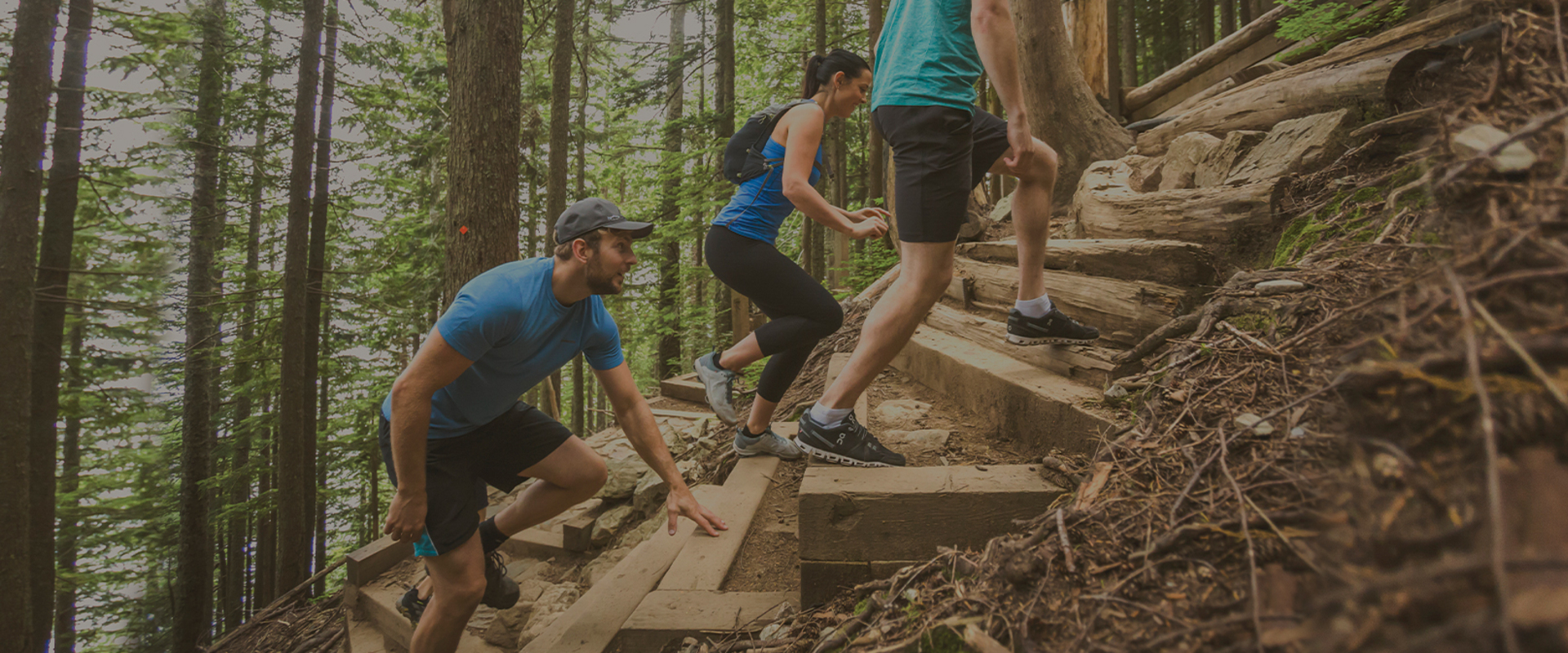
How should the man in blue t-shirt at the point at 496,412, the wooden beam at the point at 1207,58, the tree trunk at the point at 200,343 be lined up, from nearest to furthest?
the man in blue t-shirt at the point at 496,412 → the wooden beam at the point at 1207,58 → the tree trunk at the point at 200,343

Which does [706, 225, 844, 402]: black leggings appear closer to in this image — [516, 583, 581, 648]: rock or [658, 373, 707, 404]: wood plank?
[516, 583, 581, 648]: rock

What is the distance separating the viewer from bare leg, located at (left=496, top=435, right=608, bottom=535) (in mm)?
3363

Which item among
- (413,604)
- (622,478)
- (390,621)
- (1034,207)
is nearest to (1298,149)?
(1034,207)

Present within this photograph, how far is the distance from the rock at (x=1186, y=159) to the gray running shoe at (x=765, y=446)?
2818 millimetres

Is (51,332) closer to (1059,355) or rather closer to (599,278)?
(599,278)

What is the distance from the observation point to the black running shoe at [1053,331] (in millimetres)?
3232

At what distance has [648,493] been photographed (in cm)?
517

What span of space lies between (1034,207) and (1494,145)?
222 centimetres

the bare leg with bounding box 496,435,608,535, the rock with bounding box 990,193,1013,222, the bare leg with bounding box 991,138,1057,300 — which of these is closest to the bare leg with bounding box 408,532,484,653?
the bare leg with bounding box 496,435,608,535

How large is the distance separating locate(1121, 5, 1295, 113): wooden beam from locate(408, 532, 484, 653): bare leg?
726 centimetres

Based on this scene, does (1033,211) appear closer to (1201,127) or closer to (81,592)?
(1201,127)

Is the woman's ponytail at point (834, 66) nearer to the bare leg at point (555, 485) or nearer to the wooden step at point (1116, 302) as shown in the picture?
the wooden step at point (1116, 302)

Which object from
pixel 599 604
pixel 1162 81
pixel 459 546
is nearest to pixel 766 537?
pixel 599 604

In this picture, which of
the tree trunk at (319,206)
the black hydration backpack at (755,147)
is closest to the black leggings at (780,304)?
the black hydration backpack at (755,147)
